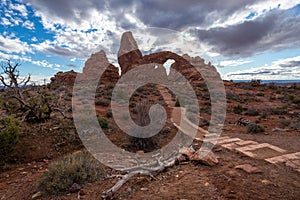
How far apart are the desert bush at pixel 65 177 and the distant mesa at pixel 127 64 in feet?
103

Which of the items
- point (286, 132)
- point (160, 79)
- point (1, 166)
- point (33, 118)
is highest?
point (160, 79)

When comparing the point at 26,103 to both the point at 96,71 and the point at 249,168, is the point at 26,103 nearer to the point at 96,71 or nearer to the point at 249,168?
the point at 249,168

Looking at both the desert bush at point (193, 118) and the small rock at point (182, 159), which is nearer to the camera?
the small rock at point (182, 159)

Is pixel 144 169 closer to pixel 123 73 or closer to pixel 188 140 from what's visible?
pixel 188 140

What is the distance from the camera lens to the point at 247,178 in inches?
137

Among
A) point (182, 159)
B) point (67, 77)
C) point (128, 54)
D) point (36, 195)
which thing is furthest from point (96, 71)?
point (36, 195)

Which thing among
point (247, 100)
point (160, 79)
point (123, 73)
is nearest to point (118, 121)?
point (247, 100)

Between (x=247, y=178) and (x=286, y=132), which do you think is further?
(x=286, y=132)

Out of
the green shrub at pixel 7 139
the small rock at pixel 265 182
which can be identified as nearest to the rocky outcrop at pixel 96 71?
the green shrub at pixel 7 139

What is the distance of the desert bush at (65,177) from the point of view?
3.62 meters

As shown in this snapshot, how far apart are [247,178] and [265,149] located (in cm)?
179

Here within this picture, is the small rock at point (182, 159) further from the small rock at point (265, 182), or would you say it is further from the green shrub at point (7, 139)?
the green shrub at point (7, 139)

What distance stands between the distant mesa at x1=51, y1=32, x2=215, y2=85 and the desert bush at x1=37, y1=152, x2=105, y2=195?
Result: 1231 inches

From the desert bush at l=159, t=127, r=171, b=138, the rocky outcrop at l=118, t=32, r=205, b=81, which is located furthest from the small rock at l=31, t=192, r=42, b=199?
the rocky outcrop at l=118, t=32, r=205, b=81
